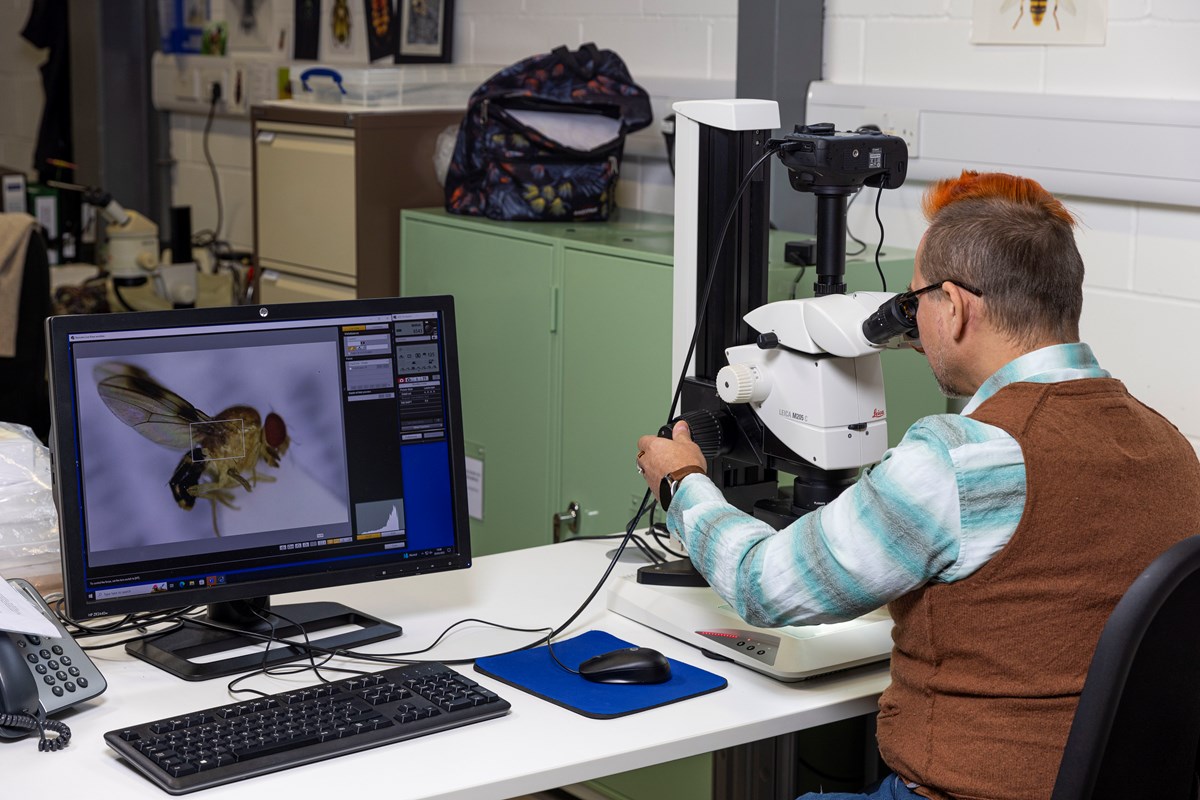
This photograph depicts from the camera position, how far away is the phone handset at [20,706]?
139cm

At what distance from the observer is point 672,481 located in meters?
1.65

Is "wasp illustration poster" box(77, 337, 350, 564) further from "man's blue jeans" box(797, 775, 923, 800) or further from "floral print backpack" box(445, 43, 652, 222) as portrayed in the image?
"floral print backpack" box(445, 43, 652, 222)

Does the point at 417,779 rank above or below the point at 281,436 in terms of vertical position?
below

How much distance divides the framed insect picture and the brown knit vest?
278 centimetres

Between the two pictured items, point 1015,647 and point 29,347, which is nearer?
point 1015,647

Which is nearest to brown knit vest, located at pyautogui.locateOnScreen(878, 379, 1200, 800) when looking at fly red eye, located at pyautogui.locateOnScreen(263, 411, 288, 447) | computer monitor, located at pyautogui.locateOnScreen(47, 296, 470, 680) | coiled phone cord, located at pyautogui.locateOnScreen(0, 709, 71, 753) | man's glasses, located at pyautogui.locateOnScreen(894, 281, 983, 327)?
man's glasses, located at pyautogui.locateOnScreen(894, 281, 983, 327)

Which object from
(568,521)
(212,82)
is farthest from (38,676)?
(212,82)

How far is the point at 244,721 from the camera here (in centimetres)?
142

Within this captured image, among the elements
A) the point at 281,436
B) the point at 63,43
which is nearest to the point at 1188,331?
the point at 281,436

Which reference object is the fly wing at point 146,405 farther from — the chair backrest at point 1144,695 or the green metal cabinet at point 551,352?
the green metal cabinet at point 551,352

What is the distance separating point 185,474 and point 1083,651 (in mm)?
998

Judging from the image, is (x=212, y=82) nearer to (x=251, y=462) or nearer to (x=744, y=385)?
(x=251, y=462)

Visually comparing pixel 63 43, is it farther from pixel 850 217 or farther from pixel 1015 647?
pixel 1015 647

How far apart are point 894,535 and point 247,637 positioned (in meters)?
0.81
